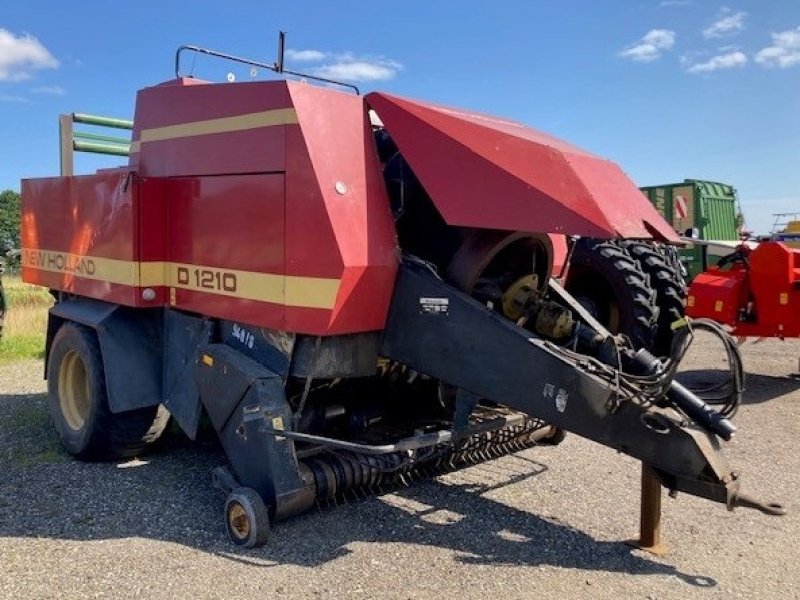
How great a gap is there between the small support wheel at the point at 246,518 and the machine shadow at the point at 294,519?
0.05 meters

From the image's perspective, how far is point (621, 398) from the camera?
10.6 feet

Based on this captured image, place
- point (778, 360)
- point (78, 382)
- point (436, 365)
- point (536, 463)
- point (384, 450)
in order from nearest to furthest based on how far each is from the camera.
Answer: point (384, 450) < point (436, 365) < point (536, 463) < point (78, 382) < point (778, 360)

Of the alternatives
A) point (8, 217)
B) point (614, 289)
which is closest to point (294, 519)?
point (614, 289)

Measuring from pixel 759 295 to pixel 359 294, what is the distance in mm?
5166

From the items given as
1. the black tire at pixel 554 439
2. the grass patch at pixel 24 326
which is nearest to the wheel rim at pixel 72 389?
the grass patch at pixel 24 326

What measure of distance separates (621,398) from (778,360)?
7.08 meters

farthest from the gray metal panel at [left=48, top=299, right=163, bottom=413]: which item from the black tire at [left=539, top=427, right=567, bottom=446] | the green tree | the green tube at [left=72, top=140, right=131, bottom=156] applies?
the green tree

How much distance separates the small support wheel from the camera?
3.46 metres

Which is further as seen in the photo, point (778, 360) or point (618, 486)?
point (778, 360)

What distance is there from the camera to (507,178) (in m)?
3.40

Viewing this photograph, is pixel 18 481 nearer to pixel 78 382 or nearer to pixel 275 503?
pixel 78 382

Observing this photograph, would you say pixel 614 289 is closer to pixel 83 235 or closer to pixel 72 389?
pixel 83 235

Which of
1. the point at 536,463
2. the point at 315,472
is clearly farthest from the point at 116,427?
the point at 536,463

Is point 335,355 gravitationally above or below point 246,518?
above
